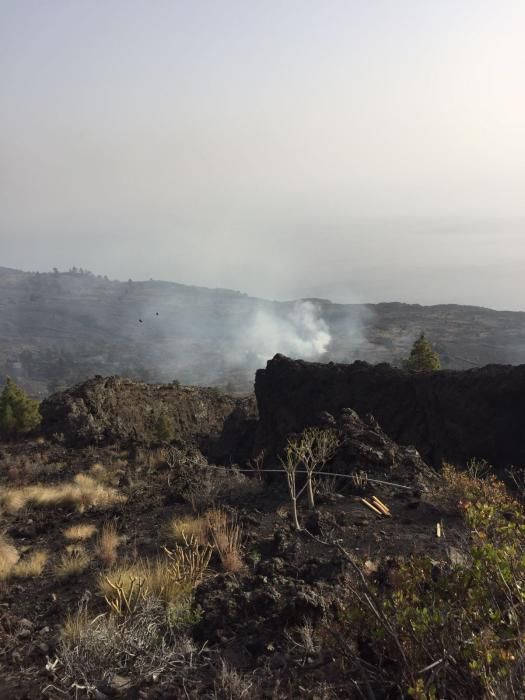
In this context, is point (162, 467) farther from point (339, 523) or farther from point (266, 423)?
point (339, 523)

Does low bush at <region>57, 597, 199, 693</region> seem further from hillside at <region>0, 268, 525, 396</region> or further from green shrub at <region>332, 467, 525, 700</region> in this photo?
hillside at <region>0, 268, 525, 396</region>

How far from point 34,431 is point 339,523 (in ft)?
60.8

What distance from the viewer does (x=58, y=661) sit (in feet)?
13.5

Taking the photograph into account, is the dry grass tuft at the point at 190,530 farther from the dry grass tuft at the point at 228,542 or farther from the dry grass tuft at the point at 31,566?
the dry grass tuft at the point at 31,566

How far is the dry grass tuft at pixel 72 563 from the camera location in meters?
6.16

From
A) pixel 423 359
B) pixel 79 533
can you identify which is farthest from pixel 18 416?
pixel 423 359

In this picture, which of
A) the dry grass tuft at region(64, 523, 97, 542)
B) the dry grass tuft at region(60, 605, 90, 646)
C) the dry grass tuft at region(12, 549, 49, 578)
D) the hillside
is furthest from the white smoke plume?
the dry grass tuft at region(60, 605, 90, 646)

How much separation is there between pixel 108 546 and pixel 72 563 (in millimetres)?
523

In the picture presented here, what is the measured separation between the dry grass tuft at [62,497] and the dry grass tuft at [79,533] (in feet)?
5.67

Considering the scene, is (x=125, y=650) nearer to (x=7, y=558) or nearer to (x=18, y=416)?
(x=7, y=558)

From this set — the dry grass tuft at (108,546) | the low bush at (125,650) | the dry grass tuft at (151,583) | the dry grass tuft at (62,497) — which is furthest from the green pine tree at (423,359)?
the low bush at (125,650)

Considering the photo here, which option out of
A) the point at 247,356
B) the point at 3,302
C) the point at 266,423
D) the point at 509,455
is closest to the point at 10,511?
the point at 266,423

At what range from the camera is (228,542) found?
20.3ft

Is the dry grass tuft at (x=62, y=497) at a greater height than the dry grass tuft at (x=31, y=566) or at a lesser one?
lesser
